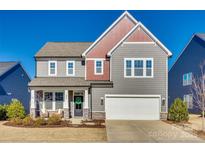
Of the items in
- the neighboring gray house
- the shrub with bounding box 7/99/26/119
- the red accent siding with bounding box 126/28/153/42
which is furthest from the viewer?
the red accent siding with bounding box 126/28/153/42

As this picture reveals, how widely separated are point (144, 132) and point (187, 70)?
590cm

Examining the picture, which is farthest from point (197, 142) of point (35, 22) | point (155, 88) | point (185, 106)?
point (35, 22)

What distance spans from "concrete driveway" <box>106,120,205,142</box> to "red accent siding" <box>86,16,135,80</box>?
4539 mm

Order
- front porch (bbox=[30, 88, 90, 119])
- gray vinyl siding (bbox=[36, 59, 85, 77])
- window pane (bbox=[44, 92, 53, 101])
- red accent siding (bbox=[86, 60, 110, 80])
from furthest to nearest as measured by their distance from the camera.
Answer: gray vinyl siding (bbox=[36, 59, 85, 77]) → window pane (bbox=[44, 92, 53, 101]) → red accent siding (bbox=[86, 60, 110, 80]) → front porch (bbox=[30, 88, 90, 119])

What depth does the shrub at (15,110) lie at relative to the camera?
16.5m

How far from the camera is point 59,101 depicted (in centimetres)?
1964

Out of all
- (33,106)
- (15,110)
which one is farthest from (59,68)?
(15,110)

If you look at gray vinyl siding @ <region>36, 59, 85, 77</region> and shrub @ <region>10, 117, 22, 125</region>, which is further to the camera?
gray vinyl siding @ <region>36, 59, 85, 77</region>

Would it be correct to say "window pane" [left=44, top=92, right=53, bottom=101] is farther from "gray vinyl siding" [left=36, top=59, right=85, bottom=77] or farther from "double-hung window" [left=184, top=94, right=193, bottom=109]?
"double-hung window" [left=184, top=94, right=193, bottom=109]

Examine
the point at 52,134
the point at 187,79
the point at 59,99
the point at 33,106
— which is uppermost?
the point at 187,79

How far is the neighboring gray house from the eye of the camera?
670 inches

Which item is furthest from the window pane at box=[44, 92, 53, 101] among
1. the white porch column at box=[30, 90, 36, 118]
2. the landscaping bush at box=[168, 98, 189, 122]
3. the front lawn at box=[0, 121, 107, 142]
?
the landscaping bush at box=[168, 98, 189, 122]

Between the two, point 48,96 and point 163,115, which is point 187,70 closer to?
point 163,115

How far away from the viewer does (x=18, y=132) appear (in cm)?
1341
